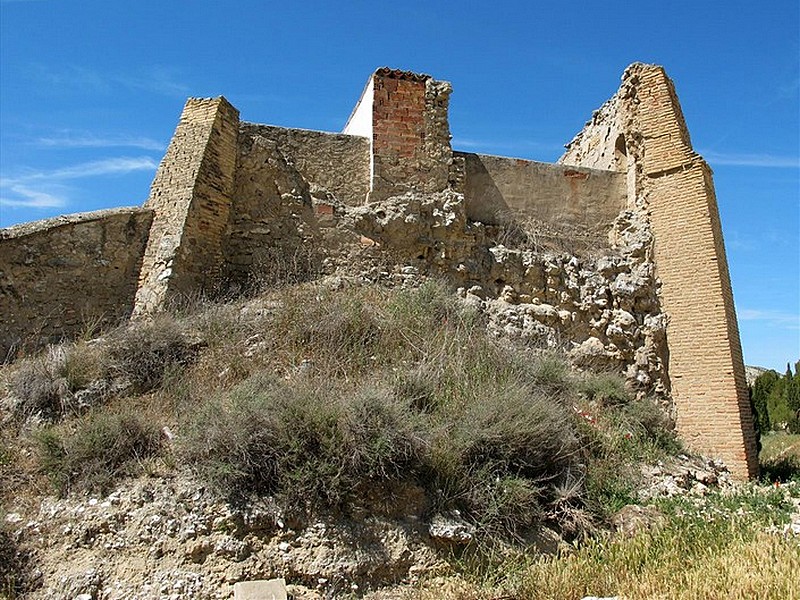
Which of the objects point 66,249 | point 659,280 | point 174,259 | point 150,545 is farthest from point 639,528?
point 66,249

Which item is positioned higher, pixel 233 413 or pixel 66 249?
pixel 66 249

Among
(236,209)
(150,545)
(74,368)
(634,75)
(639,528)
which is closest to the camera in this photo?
(150,545)

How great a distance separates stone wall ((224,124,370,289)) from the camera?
8867mm

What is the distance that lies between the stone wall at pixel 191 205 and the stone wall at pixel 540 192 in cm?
354

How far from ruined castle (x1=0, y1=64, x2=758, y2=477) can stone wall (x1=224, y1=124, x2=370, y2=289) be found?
0.8 inches

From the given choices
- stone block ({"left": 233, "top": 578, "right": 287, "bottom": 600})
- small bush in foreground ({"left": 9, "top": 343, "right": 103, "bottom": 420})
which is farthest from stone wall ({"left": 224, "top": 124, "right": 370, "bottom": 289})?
stone block ({"left": 233, "top": 578, "right": 287, "bottom": 600})

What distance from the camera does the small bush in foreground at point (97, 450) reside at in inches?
217

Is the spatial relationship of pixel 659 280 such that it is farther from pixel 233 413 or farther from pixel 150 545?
pixel 150 545

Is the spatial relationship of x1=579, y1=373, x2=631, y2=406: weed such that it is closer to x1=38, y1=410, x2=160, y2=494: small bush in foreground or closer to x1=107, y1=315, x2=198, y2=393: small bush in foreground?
x1=107, y1=315, x2=198, y2=393: small bush in foreground

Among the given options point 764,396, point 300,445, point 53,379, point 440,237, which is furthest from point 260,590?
point 764,396

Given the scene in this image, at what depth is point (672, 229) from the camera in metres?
10.1

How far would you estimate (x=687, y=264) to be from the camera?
984 cm

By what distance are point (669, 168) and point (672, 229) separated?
956 mm

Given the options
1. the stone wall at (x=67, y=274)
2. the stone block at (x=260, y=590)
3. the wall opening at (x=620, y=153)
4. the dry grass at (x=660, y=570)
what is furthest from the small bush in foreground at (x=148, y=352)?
the wall opening at (x=620, y=153)
